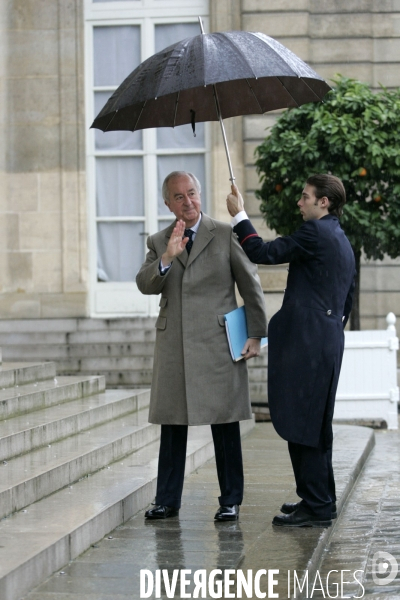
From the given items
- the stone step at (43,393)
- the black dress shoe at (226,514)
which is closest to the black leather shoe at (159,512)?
the black dress shoe at (226,514)

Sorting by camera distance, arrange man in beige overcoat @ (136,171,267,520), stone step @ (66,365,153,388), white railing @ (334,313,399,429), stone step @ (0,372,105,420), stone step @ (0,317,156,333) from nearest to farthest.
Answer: man in beige overcoat @ (136,171,267,520), stone step @ (0,372,105,420), white railing @ (334,313,399,429), stone step @ (66,365,153,388), stone step @ (0,317,156,333)

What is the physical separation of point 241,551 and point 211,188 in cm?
848

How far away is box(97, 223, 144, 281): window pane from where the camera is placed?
12906 mm

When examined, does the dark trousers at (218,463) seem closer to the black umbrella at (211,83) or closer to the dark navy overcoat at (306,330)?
the dark navy overcoat at (306,330)

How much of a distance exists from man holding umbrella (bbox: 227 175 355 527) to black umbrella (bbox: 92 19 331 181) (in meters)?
0.49

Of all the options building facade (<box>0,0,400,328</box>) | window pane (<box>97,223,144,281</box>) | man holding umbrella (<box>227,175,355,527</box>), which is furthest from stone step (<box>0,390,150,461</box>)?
window pane (<box>97,223,144,281</box>)

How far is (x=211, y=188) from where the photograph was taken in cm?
1277

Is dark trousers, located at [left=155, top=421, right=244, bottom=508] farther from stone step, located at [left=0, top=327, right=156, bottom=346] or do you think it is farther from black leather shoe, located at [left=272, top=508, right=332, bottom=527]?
stone step, located at [left=0, top=327, right=156, bottom=346]

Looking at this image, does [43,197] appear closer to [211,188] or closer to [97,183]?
[97,183]

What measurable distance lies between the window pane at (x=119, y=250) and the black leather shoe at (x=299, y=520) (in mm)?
7856

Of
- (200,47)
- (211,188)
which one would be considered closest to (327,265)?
(200,47)

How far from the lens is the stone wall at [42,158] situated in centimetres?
1258

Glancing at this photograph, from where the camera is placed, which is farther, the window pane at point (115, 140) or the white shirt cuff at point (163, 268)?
the window pane at point (115, 140)

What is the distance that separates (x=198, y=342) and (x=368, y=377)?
5.84m
